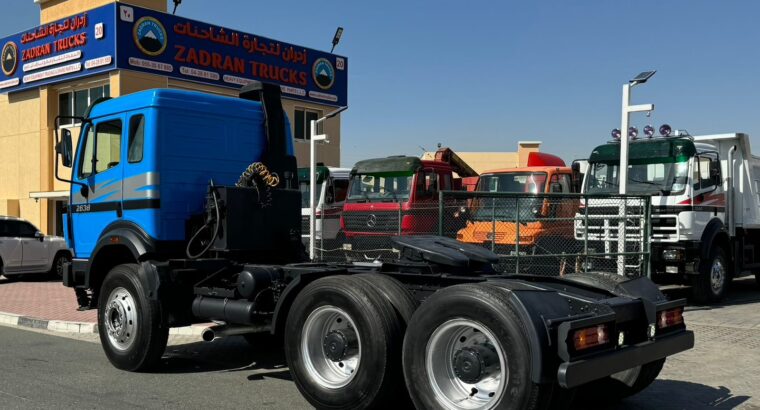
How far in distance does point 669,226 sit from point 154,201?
878 cm

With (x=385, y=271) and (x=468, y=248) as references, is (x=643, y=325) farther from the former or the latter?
(x=385, y=271)

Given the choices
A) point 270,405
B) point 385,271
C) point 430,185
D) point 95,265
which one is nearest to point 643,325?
point 385,271

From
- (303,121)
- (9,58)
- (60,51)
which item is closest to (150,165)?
(60,51)

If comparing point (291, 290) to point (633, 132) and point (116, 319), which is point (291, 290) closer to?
point (116, 319)

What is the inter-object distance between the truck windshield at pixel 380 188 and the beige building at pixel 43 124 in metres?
9.91

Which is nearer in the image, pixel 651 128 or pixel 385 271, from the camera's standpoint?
pixel 385 271

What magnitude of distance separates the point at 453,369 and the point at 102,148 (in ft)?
16.6

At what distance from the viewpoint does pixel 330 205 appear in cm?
1634

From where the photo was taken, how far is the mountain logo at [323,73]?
2719 centimetres

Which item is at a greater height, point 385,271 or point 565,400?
point 385,271

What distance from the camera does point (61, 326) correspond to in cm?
1006

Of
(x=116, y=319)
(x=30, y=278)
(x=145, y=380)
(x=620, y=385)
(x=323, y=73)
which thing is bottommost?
(x=30, y=278)

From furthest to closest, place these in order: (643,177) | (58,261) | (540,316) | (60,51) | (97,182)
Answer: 1. (60,51)
2. (58,261)
3. (643,177)
4. (97,182)
5. (540,316)

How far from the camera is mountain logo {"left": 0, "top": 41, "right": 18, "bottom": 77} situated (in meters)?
24.7
